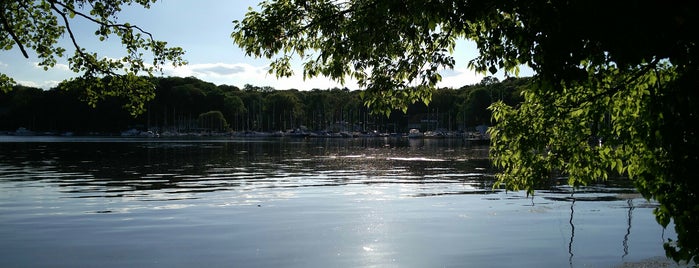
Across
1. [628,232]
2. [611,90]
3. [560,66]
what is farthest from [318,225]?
[560,66]

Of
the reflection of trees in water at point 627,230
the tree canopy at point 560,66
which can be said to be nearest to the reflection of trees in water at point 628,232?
the reflection of trees in water at point 627,230

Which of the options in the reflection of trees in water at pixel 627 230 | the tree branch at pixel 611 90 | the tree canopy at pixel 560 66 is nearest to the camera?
the tree canopy at pixel 560 66

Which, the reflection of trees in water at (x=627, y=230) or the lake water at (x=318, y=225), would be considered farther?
the reflection of trees in water at (x=627, y=230)

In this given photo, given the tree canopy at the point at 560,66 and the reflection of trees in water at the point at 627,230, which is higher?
the tree canopy at the point at 560,66

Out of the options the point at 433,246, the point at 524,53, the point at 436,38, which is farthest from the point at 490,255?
the point at 524,53

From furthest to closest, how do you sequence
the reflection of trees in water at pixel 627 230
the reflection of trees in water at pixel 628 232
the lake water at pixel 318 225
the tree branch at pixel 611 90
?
the reflection of trees in water at pixel 628 232
the reflection of trees in water at pixel 627 230
the lake water at pixel 318 225
the tree branch at pixel 611 90

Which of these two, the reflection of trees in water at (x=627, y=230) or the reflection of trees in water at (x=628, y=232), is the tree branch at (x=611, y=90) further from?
the reflection of trees in water at (x=628, y=232)

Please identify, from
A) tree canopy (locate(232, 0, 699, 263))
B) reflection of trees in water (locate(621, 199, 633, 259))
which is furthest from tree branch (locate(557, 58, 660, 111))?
reflection of trees in water (locate(621, 199, 633, 259))

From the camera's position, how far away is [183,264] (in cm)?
1525

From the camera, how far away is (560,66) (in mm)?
9172

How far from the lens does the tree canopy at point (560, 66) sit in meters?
8.73

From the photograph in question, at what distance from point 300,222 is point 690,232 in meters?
14.9

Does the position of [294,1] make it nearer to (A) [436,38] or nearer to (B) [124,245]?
(A) [436,38]

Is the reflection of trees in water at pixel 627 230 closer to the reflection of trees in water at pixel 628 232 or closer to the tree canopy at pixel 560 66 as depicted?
the reflection of trees in water at pixel 628 232
